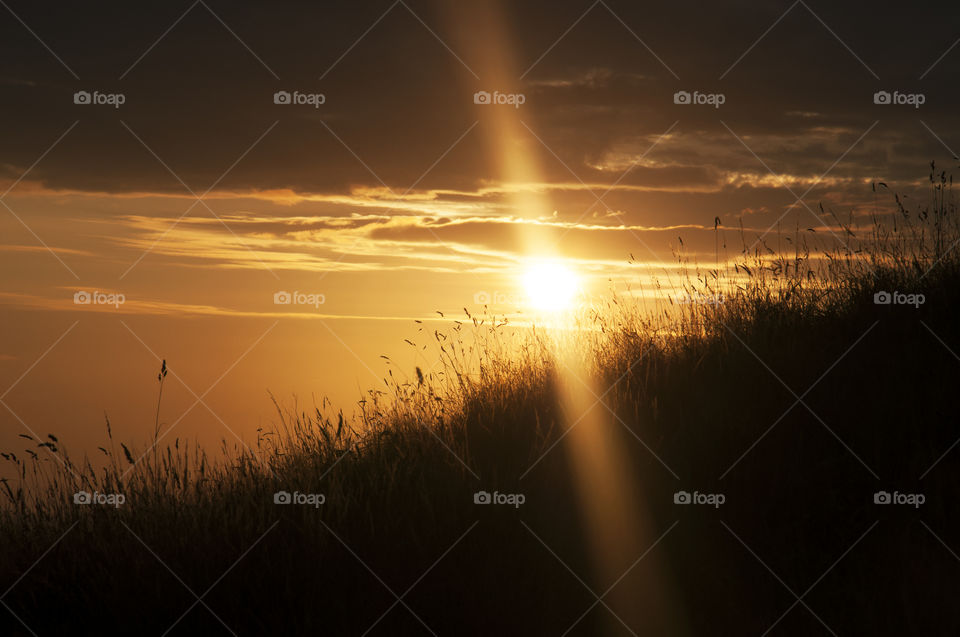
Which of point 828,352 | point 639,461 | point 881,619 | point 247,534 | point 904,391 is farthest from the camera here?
point 828,352

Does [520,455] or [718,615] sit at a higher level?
[520,455]

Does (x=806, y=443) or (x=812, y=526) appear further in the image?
(x=806, y=443)

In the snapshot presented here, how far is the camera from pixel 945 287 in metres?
8.13

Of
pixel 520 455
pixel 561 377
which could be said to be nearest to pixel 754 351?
pixel 561 377

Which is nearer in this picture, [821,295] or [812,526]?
[812,526]

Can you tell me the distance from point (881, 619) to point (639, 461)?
6.29ft

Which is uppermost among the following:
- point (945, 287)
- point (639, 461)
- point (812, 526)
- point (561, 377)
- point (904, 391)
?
point (945, 287)

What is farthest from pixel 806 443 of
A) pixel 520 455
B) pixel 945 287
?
pixel 945 287

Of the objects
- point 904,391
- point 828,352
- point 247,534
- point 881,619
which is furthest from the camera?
point 828,352

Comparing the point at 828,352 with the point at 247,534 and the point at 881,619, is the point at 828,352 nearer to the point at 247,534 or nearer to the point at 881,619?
the point at 881,619

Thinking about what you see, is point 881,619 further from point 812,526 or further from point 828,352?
point 828,352

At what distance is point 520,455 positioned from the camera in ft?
21.1

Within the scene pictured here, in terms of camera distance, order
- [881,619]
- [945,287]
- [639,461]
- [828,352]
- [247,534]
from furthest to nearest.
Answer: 1. [945,287]
2. [828,352]
3. [639,461]
4. [247,534]
5. [881,619]

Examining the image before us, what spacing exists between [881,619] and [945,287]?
4226 millimetres
